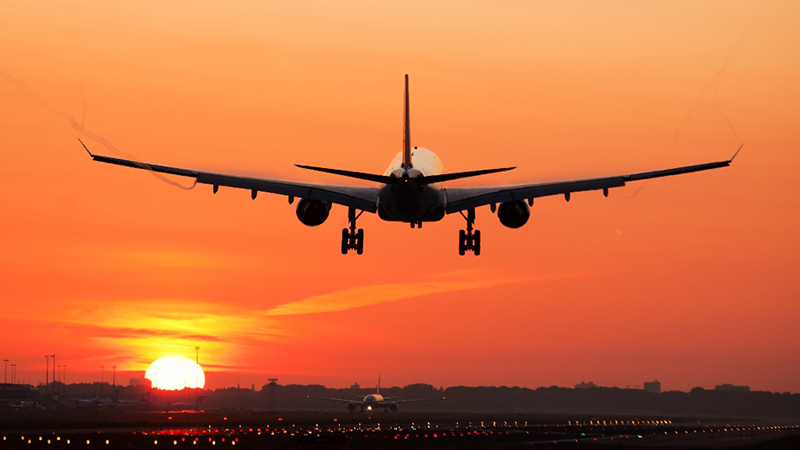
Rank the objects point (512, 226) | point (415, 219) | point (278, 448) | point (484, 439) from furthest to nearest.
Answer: point (484, 439) < point (278, 448) < point (512, 226) < point (415, 219)

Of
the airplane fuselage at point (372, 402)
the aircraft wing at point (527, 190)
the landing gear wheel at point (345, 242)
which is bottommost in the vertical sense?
the airplane fuselage at point (372, 402)

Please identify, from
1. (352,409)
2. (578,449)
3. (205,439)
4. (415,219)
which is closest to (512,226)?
(415,219)

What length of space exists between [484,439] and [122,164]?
44.7 metres

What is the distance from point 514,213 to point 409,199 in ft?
30.2

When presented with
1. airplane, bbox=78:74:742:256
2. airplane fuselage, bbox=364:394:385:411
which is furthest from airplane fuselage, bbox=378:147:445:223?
airplane fuselage, bbox=364:394:385:411

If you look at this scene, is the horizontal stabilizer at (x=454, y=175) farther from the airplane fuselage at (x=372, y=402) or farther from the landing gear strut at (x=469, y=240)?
the airplane fuselage at (x=372, y=402)

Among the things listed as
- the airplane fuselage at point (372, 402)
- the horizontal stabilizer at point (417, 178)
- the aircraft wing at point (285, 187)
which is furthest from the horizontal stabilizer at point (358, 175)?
the airplane fuselage at point (372, 402)

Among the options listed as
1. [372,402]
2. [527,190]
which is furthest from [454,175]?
[372,402]

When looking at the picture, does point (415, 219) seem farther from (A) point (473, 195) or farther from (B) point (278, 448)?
(B) point (278, 448)

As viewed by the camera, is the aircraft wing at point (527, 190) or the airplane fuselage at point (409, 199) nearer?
the airplane fuselage at point (409, 199)

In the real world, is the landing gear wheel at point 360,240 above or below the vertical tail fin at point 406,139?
below

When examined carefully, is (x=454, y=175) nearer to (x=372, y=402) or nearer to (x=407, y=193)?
(x=407, y=193)

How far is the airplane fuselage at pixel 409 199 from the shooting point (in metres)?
50.7

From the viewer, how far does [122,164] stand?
5097cm
